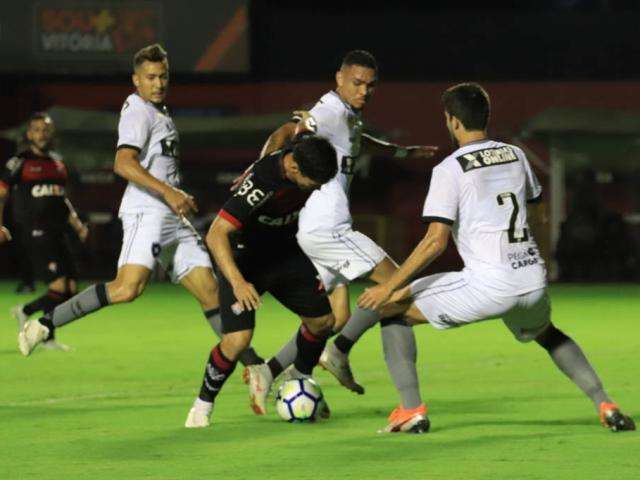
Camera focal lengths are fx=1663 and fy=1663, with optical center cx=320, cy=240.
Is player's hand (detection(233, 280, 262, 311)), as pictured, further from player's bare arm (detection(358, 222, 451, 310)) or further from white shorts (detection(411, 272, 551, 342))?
white shorts (detection(411, 272, 551, 342))

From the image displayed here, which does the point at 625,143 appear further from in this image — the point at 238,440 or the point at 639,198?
the point at 238,440

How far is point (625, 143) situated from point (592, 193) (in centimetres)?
91

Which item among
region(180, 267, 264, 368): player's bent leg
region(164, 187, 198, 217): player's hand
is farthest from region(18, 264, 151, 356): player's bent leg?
region(164, 187, 198, 217): player's hand

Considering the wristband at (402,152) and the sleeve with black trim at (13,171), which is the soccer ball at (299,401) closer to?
the wristband at (402,152)

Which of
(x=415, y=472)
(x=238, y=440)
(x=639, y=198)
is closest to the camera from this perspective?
(x=415, y=472)

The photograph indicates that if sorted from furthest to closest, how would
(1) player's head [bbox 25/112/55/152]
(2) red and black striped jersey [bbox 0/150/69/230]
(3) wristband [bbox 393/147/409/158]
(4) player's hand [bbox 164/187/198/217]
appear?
(2) red and black striped jersey [bbox 0/150/69/230], (1) player's head [bbox 25/112/55/152], (3) wristband [bbox 393/147/409/158], (4) player's hand [bbox 164/187/198/217]

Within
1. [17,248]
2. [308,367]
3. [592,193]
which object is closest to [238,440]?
[308,367]

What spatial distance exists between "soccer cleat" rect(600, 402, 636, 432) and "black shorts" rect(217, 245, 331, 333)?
1631mm

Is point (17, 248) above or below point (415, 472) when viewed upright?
below

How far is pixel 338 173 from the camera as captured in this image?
10406mm

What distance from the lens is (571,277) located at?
24484 millimetres

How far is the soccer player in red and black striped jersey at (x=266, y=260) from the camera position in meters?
8.18

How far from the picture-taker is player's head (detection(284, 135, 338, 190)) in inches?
317

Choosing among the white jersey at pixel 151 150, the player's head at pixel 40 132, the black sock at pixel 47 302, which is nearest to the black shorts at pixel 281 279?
the white jersey at pixel 151 150
